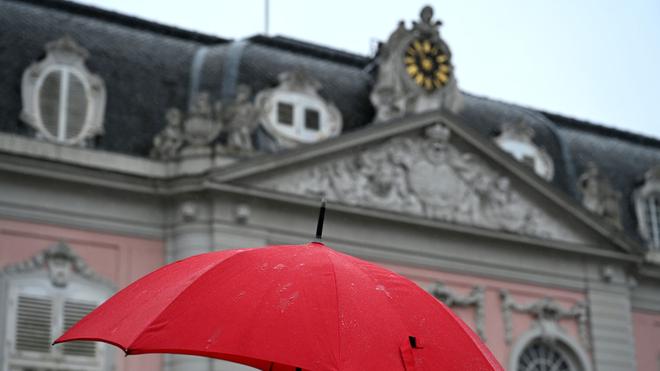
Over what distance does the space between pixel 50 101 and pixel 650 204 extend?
14.1 m

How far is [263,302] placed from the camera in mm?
6996

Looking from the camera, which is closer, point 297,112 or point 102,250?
point 102,250

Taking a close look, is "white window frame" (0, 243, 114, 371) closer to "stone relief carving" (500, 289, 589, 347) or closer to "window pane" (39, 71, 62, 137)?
"window pane" (39, 71, 62, 137)

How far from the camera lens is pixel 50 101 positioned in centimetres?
A: 2236

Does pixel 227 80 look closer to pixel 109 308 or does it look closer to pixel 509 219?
pixel 509 219

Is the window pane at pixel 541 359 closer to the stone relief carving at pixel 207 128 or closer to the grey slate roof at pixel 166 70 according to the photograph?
A: the grey slate roof at pixel 166 70

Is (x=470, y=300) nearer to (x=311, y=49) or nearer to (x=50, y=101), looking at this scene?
(x=311, y=49)

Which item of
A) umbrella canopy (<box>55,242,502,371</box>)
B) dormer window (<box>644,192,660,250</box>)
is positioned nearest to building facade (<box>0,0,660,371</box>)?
→ dormer window (<box>644,192,660,250</box>)

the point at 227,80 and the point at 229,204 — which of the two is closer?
the point at 229,204

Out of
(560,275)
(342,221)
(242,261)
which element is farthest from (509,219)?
(242,261)

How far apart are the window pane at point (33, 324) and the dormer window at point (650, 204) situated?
13906 millimetres

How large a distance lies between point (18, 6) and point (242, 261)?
17.3m

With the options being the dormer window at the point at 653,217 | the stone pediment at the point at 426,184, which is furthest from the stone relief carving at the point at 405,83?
the dormer window at the point at 653,217

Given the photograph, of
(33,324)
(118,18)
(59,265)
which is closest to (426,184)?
(118,18)
